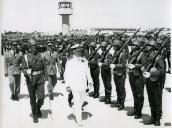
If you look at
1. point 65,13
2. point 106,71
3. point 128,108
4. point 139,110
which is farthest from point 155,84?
point 65,13

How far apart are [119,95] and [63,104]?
1661 millimetres

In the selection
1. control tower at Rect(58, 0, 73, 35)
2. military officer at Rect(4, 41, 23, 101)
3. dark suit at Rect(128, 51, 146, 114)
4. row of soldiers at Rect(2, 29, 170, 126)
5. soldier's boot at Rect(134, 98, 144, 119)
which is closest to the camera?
row of soldiers at Rect(2, 29, 170, 126)

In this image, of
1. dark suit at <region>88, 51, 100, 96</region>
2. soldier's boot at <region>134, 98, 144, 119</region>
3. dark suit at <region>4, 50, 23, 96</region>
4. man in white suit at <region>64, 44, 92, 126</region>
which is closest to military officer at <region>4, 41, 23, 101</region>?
dark suit at <region>4, 50, 23, 96</region>

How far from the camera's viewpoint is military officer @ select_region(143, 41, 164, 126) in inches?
277

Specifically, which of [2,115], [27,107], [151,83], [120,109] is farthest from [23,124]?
[151,83]

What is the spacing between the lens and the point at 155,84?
7191mm

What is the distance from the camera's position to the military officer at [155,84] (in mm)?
7027

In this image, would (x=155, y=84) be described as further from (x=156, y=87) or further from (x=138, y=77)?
(x=138, y=77)

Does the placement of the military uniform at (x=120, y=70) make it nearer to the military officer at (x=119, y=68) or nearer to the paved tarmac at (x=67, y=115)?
the military officer at (x=119, y=68)

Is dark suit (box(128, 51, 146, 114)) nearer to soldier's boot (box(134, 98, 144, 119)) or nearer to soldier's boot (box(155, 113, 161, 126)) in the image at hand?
soldier's boot (box(134, 98, 144, 119))

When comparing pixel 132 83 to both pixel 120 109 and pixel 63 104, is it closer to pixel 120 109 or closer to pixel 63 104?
pixel 120 109

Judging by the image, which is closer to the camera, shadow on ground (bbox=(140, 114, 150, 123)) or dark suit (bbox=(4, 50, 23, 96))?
shadow on ground (bbox=(140, 114, 150, 123))

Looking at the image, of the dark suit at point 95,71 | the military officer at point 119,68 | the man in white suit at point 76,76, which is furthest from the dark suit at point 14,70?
the military officer at point 119,68

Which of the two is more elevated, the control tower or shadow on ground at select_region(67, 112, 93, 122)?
the control tower
